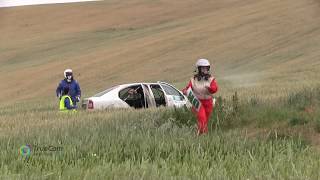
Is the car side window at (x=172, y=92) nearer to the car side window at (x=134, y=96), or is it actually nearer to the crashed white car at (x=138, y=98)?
the crashed white car at (x=138, y=98)

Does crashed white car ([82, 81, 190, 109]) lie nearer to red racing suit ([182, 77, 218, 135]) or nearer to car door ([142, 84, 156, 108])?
car door ([142, 84, 156, 108])

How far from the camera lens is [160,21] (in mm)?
63281

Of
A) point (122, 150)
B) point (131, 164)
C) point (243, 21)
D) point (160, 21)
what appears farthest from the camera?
point (160, 21)

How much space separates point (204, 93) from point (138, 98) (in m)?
6.40

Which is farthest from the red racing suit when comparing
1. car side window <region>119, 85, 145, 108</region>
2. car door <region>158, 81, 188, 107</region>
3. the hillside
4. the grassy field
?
the hillside

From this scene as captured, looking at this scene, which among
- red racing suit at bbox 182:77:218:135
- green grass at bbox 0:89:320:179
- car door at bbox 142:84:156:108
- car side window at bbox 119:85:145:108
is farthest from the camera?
car side window at bbox 119:85:145:108

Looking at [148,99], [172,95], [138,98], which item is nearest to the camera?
[148,99]

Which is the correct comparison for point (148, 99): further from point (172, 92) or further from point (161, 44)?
point (161, 44)

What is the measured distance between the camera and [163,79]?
3812cm

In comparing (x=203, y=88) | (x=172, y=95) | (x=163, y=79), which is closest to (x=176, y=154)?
(x=203, y=88)

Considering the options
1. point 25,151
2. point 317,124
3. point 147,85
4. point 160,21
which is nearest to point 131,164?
point 25,151

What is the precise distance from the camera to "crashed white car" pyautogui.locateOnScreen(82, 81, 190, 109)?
1678 cm

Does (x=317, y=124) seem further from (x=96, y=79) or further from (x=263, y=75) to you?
(x=96, y=79)

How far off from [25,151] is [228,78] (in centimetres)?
2777
